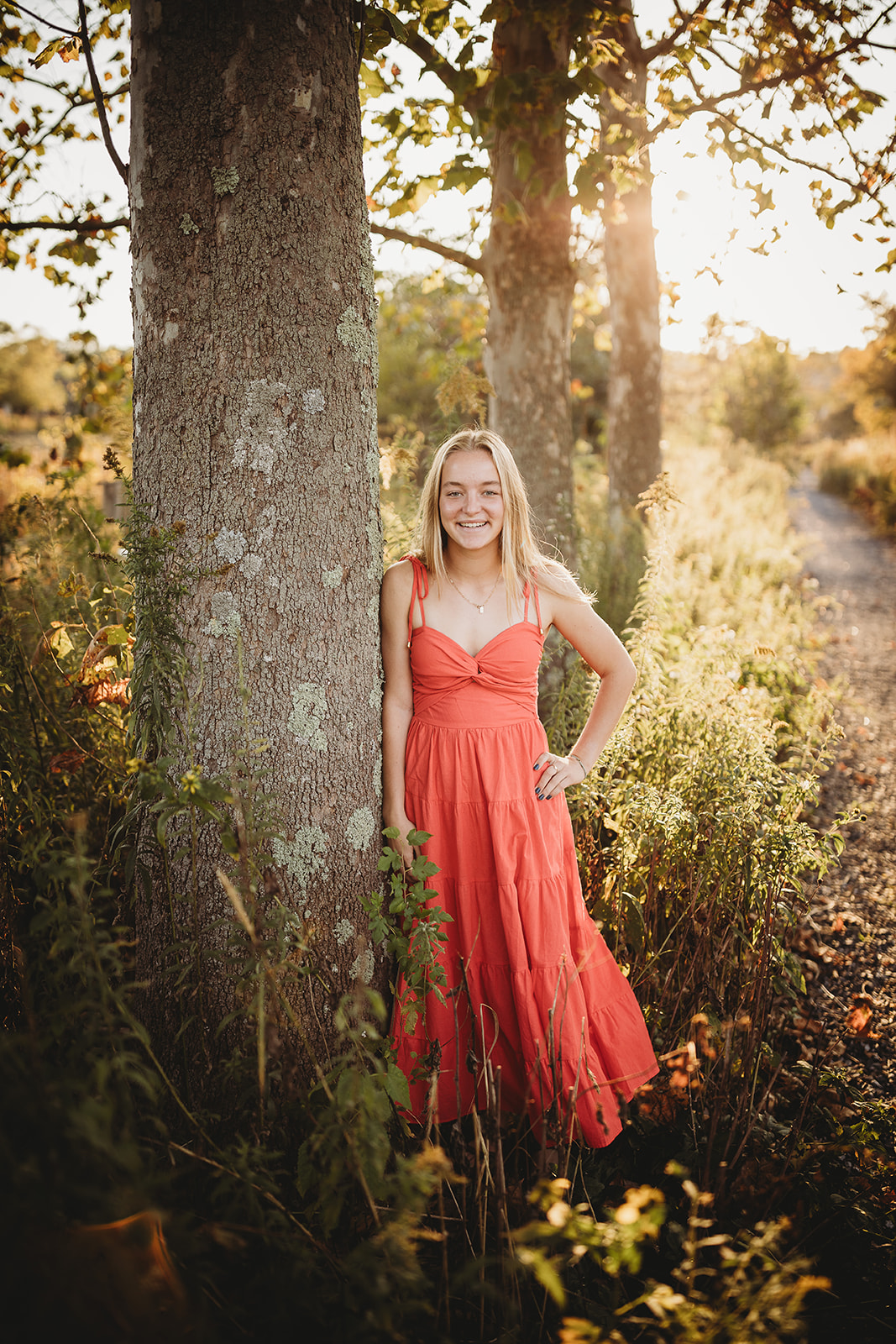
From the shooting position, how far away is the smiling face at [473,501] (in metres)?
2.29

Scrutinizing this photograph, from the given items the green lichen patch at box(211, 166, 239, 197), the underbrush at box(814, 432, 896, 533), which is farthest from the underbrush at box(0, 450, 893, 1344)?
the underbrush at box(814, 432, 896, 533)

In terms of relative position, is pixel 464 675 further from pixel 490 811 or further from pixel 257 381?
pixel 257 381

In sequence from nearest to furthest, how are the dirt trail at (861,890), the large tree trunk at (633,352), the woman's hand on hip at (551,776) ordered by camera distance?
the woman's hand on hip at (551,776) → the dirt trail at (861,890) → the large tree trunk at (633,352)

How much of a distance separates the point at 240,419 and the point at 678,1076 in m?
1.89

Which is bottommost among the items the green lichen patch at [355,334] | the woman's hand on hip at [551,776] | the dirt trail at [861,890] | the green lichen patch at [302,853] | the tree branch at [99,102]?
the dirt trail at [861,890]

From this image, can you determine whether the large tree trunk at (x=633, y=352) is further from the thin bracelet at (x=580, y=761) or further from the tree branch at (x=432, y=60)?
the thin bracelet at (x=580, y=761)

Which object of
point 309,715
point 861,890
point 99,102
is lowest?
point 861,890

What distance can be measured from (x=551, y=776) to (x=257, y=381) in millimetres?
1469

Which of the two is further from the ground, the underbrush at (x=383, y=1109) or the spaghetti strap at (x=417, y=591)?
the spaghetti strap at (x=417, y=591)

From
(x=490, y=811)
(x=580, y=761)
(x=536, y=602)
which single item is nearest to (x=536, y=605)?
(x=536, y=602)

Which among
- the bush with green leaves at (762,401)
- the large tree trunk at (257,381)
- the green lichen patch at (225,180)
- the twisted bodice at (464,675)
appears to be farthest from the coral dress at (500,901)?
the bush with green leaves at (762,401)

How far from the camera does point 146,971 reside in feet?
5.82

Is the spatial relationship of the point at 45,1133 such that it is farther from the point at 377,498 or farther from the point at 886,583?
the point at 886,583

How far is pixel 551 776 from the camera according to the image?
2.27m
